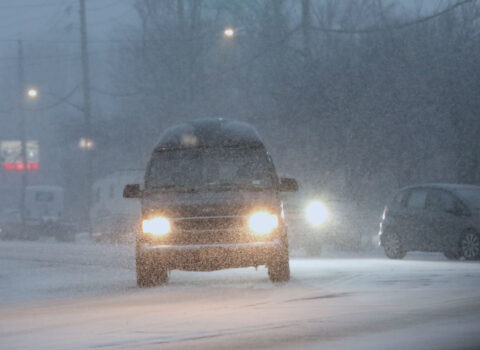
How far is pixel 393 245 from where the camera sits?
2642 cm

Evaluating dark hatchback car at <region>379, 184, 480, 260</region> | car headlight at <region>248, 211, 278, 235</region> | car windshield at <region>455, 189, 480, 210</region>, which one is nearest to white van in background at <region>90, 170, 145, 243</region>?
dark hatchback car at <region>379, 184, 480, 260</region>

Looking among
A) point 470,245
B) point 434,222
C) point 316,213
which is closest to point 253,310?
point 470,245

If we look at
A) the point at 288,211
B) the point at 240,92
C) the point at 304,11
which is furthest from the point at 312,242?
the point at 240,92

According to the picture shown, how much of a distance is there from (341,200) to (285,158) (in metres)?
17.1

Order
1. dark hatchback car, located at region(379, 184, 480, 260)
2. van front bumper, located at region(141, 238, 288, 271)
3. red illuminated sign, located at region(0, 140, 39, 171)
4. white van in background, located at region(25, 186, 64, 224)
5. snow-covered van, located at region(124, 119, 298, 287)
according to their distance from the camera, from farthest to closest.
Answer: red illuminated sign, located at region(0, 140, 39, 171) → white van in background, located at region(25, 186, 64, 224) → dark hatchback car, located at region(379, 184, 480, 260) → snow-covered van, located at region(124, 119, 298, 287) → van front bumper, located at region(141, 238, 288, 271)

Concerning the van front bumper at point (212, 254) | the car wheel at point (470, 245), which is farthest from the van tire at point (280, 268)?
the car wheel at point (470, 245)

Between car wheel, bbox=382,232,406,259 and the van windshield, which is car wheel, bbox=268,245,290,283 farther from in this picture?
car wheel, bbox=382,232,406,259

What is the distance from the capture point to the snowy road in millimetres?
10320

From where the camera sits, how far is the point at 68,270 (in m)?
22.8

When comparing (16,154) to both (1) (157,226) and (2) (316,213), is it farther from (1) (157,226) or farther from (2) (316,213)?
(1) (157,226)

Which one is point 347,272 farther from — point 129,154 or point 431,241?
point 129,154

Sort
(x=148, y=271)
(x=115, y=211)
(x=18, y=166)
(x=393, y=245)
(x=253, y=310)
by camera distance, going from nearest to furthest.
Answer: (x=253, y=310) → (x=148, y=271) → (x=393, y=245) → (x=115, y=211) → (x=18, y=166)

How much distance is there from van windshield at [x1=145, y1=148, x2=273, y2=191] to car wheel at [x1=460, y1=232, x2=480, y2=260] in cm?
797

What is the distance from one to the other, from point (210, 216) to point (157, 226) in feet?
2.65
